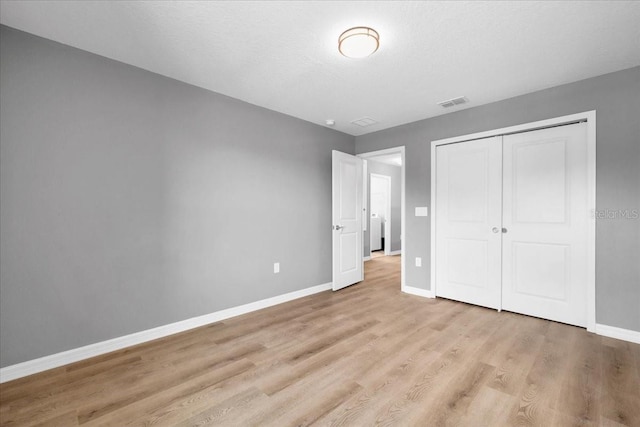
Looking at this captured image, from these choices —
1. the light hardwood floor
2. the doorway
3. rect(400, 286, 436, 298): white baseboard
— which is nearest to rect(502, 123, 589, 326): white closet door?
the light hardwood floor

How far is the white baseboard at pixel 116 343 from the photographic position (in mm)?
2082

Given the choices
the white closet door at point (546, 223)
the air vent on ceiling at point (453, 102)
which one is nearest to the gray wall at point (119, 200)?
the air vent on ceiling at point (453, 102)

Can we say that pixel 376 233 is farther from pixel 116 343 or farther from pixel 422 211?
pixel 116 343

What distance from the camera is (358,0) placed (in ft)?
5.99

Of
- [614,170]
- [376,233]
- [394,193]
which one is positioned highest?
[394,193]

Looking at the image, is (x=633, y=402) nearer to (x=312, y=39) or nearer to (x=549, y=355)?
(x=549, y=355)

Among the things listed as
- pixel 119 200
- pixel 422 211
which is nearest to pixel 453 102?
pixel 422 211

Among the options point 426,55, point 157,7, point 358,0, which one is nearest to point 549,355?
point 426,55

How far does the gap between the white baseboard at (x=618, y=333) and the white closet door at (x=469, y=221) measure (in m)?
0.90

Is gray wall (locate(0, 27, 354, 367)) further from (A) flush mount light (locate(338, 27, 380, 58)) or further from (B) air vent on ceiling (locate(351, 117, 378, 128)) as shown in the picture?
(A) flush mount light (locate(338, 27, 380, 58))

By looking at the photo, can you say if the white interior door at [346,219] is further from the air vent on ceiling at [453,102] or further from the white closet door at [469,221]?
the air vent on ceiling at [453,102]

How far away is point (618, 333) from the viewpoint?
2.64 m

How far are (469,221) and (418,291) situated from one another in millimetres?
1228

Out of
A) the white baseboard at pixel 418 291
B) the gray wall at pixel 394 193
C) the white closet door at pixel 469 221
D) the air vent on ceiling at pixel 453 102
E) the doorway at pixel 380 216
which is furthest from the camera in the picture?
the doorway at pixel 380 216
